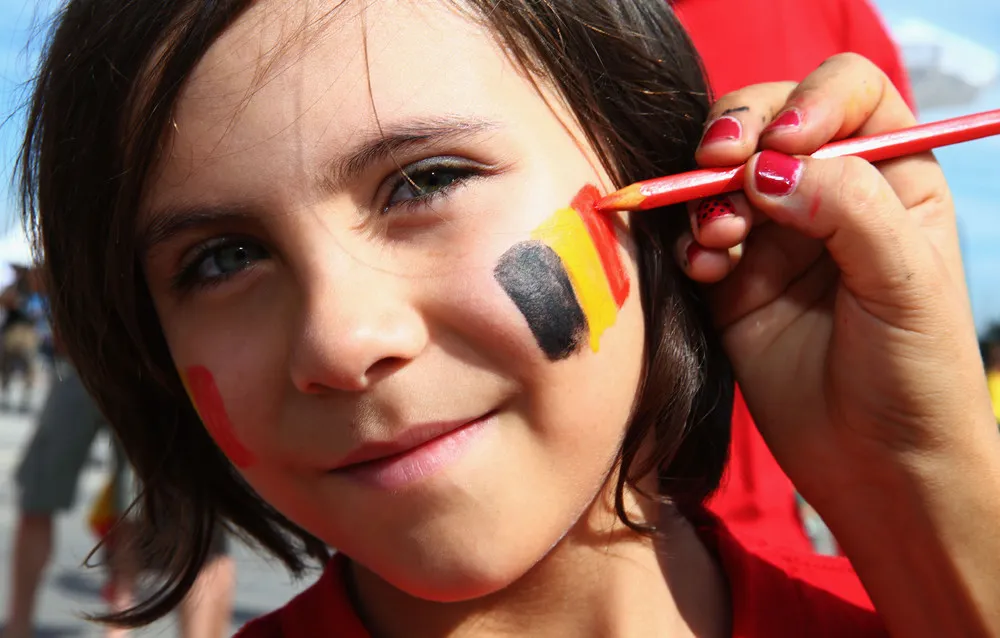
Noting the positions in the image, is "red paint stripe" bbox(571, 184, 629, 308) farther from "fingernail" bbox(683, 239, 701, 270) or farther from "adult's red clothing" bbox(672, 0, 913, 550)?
"adult's red clothing" bbox(672, 0, 913, 550)

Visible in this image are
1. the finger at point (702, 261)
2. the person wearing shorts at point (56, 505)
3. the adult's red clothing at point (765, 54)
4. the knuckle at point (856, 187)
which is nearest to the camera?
the knuckle at point (856, 187)

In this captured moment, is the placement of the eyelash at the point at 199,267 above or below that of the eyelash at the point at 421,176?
above

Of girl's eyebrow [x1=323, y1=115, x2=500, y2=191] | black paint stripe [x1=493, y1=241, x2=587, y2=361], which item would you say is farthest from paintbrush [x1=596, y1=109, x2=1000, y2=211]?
girl's eyebrow [x1=323, y1=115, x2=500, y2=191]

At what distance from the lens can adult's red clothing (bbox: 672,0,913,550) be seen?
1.73 m

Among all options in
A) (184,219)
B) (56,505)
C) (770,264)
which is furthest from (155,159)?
(56,505)

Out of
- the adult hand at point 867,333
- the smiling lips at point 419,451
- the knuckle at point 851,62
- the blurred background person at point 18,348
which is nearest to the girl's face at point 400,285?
the smiling lips at point 419,451

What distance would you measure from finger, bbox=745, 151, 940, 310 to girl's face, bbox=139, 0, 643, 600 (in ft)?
0.76

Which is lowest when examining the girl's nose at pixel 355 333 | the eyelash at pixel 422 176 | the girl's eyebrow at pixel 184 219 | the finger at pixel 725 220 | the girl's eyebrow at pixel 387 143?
the finger at pixel 725 220

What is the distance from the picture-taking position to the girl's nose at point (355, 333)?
1.04m

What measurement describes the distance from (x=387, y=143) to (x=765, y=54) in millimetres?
952

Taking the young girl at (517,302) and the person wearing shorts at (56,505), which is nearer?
the young girl at (517,302)

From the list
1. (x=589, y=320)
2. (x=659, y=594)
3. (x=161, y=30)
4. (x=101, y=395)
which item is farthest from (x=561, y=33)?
(x=101, y=395)

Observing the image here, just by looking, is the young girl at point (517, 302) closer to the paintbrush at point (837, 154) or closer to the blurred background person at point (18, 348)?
the paintbrush at point (837, 154)

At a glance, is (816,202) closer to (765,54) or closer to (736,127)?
(736,127)
